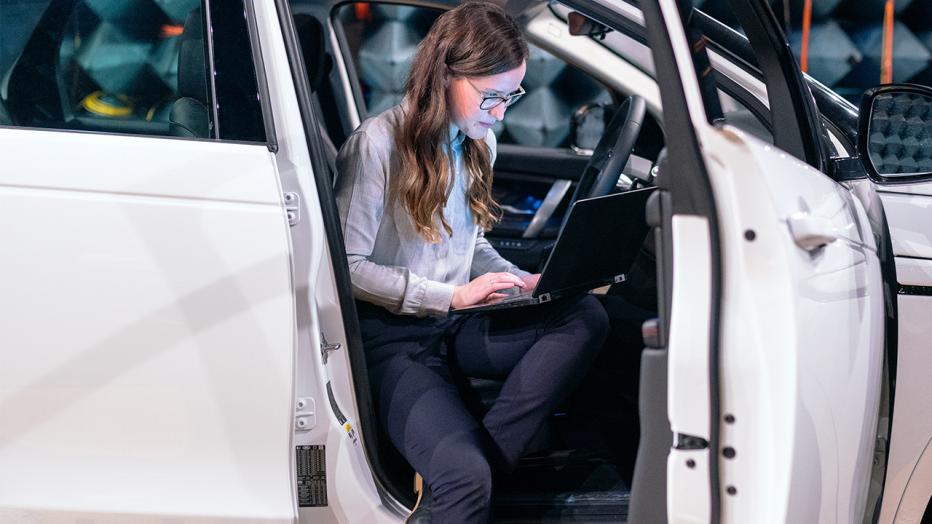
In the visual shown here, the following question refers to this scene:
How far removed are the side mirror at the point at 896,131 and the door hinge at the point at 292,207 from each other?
967mm

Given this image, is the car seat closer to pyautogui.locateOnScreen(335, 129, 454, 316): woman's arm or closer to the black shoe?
pyautogui.locateOnScreen(335, 129, 454, 316): woman's arm

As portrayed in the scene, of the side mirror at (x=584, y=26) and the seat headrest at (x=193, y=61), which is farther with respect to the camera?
the side mirror at (x=584, y=26)

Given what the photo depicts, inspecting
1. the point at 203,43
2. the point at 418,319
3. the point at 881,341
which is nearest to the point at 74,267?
the point at 203,43

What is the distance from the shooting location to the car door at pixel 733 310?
1.26m

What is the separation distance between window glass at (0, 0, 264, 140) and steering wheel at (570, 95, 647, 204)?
840 mm

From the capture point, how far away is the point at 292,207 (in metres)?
1.61

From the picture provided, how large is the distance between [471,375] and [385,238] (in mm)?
356

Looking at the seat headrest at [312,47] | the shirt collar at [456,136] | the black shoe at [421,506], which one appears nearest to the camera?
the black shoe at [421,506]

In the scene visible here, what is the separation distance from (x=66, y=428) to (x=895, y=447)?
56.0 inches

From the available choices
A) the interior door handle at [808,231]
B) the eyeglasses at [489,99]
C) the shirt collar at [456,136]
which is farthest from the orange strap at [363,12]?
the interior door handle at [808,231]

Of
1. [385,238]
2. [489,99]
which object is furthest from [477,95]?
[385,238]

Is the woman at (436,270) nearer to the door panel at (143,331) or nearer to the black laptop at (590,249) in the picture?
the black laptop at (590,249)

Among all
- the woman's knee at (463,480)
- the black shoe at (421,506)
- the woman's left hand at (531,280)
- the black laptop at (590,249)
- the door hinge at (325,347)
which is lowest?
the black shoe at (421,506)

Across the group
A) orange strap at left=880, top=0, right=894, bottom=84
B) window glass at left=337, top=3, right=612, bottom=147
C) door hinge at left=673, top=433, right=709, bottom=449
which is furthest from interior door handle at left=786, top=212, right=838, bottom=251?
orange strap at left=880, top=0, right=894, bottom=84
